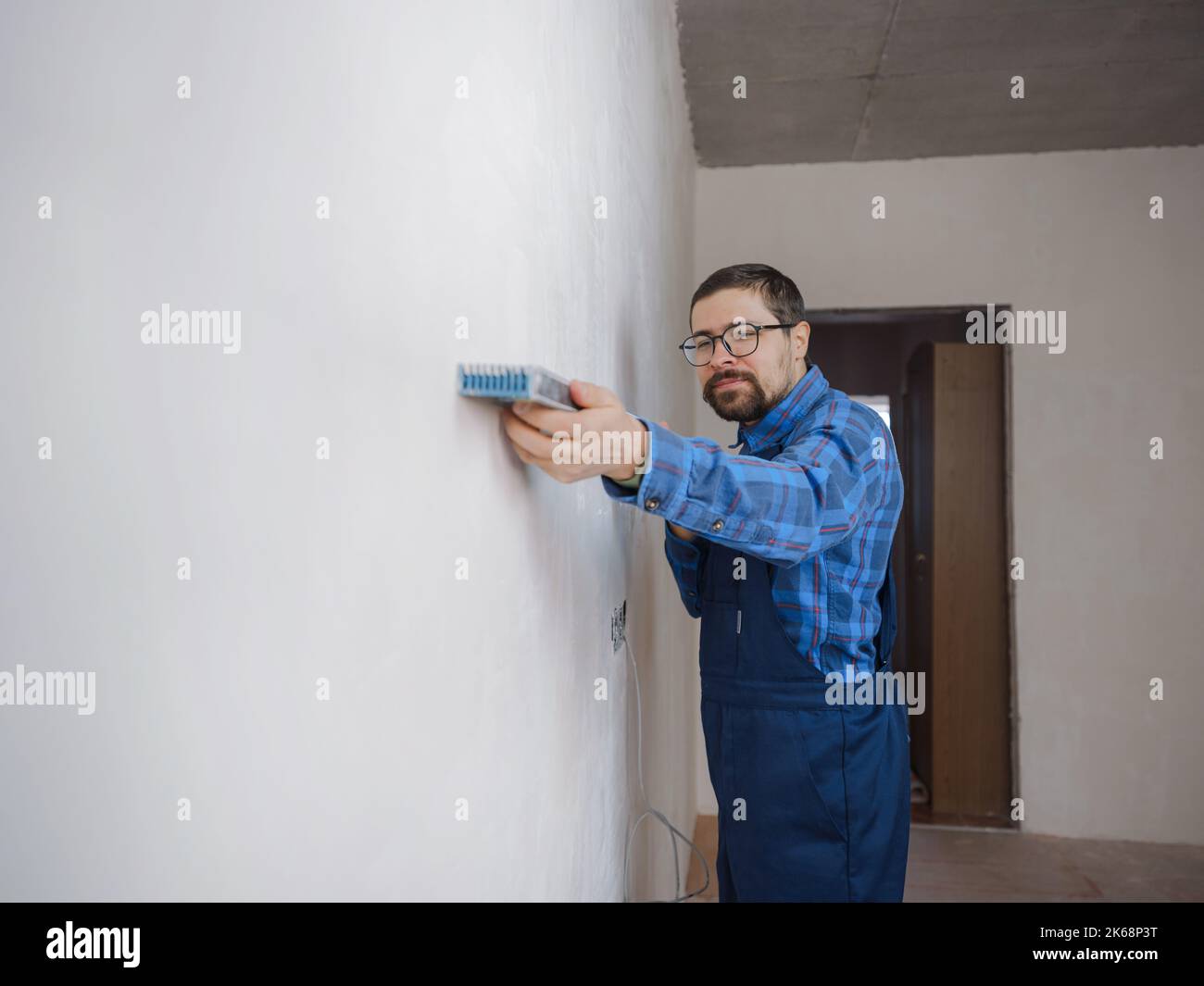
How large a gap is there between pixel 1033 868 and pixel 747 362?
268cm

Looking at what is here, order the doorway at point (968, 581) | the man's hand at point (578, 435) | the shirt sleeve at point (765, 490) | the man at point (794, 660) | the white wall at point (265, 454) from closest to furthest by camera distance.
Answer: the white wall at point (265, 454)
the man's hand at point (578, 435)
the shirt sleeve at point (765, 490)
the man at point (794, 660)
the doorway at point (968, 581)

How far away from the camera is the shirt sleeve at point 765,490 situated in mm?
897

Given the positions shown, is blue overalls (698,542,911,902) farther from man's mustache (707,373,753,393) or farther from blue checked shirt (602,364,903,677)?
man's mustache (707,373,753,393)

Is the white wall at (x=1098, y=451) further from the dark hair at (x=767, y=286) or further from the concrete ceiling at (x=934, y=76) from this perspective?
the dark hair at (x=767, y=286)

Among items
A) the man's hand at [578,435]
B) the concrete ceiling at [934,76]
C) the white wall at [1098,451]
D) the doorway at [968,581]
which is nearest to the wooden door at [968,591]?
the doorway at [968,581]

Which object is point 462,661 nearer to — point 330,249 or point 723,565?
point 330,249

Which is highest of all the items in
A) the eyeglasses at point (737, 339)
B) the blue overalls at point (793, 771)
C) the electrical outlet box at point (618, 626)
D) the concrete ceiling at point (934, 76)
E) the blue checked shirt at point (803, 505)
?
the concrete ceiling at point (934, 76)

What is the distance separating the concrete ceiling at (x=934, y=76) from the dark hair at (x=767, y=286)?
148 centimetres

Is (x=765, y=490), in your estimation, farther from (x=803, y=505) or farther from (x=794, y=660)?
(x=794, y=660)

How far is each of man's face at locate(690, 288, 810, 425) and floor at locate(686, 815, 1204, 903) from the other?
1.99 m

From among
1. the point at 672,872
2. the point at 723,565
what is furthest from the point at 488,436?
the point at 672,872
